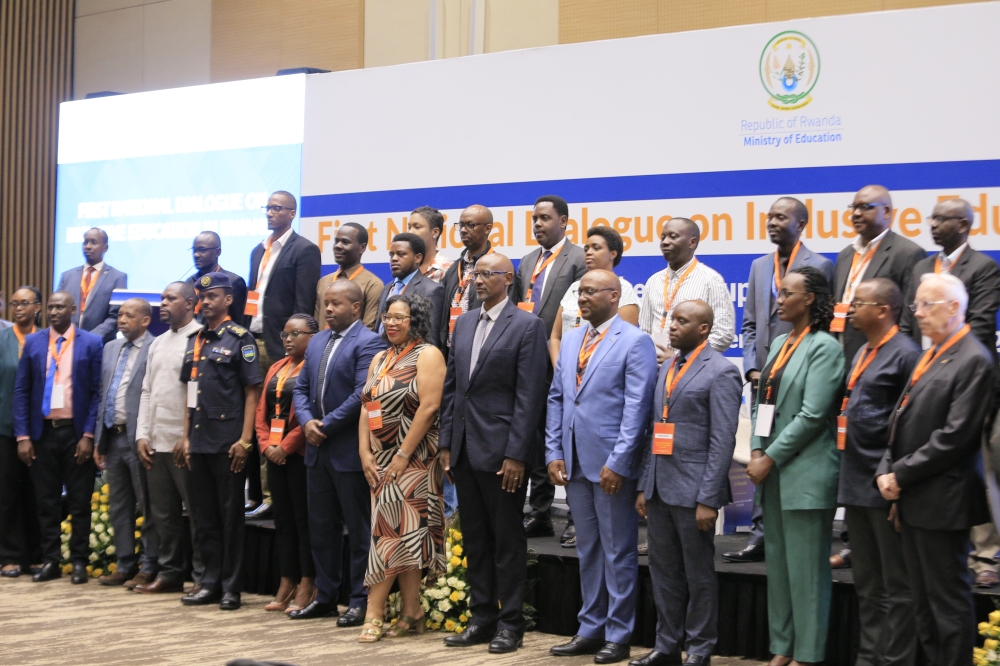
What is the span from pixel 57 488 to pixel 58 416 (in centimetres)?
51

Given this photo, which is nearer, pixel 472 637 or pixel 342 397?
pixel 472 637

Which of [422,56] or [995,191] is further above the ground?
[422,56]

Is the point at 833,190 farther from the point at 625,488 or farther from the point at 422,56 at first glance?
the point at 422,56

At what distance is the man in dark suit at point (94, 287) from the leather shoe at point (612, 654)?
4.67 meters

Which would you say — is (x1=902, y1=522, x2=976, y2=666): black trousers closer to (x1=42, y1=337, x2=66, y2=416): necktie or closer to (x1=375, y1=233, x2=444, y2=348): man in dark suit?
(x1=375, y1=233, x2=444, y2=348): man in dark suit

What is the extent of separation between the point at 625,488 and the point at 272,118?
5064 millimetres

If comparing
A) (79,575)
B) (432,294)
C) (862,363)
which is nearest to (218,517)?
(79,575)

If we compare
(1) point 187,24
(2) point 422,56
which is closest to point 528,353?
(2) point 422,56

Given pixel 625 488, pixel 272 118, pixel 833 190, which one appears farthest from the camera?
pixel 272 118

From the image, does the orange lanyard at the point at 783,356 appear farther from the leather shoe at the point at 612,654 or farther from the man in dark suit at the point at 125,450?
the man in dark suit at the point at 125,450

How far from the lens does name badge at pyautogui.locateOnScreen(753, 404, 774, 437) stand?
4750mm

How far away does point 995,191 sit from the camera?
605 centimetres

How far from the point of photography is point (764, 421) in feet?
15.6

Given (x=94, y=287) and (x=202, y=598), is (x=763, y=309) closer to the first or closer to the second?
(x=202, y=598)
